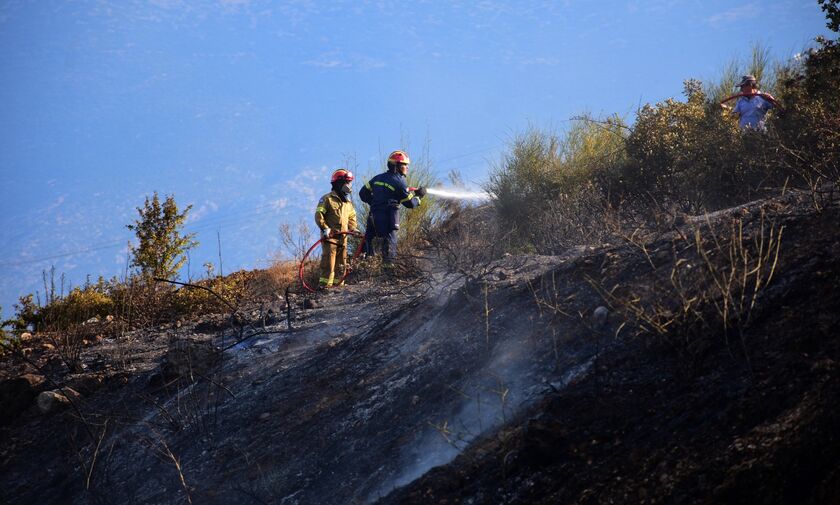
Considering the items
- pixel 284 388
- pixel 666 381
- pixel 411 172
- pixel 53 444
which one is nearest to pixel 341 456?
pixel 284 388

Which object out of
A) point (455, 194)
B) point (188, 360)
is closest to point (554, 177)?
point (455, 194)

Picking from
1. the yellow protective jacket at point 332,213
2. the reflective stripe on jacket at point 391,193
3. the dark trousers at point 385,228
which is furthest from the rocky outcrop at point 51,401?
the reflective stripe on jacket at point 391,193

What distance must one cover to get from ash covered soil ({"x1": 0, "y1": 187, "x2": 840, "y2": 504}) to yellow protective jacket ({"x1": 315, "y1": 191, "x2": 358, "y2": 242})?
321 cm

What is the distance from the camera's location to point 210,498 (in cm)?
670

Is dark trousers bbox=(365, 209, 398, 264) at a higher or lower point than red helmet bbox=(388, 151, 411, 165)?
lower

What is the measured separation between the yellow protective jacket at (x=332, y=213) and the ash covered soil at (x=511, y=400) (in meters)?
3.21

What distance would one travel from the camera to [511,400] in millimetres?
5914

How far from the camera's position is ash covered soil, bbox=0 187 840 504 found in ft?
Result: 14.5

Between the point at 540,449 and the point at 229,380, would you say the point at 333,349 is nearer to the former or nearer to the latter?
the point at 229,380

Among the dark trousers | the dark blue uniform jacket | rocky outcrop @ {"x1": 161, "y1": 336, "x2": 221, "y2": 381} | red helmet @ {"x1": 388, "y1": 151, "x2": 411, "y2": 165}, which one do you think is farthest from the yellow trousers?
rocky outcrop @ {"x1": 161, "y1": 336, "x2": 221, "y2": 381}

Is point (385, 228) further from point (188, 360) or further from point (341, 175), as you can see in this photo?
point (188, 360)

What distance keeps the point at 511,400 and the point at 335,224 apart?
7924 mm

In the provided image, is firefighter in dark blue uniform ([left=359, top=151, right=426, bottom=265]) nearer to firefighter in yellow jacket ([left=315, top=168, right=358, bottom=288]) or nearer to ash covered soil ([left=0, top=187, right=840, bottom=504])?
firefighter in yellow jacket ([left=315, top=168, right=358, bottom=288])

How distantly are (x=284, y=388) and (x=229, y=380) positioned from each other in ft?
3.39
